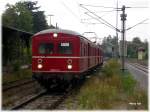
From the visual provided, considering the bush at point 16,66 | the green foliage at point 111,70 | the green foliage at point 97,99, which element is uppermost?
the bush at point 16,66

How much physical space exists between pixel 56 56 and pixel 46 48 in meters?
0.59

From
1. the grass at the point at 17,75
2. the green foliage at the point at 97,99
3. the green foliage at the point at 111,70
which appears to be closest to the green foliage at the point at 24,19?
the grass at the point at 17,75

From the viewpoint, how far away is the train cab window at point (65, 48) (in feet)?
60.8

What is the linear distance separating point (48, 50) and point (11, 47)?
10147 millimetres

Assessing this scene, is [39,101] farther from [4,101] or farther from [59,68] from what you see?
[59,68]

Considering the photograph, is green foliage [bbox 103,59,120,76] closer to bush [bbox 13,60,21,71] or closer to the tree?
bush [bbox 13,60,21,71]

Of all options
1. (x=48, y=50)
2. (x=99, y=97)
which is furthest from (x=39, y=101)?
(x=48, y=50)

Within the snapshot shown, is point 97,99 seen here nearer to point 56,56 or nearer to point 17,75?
point 56,56

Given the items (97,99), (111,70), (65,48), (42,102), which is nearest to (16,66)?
(111,70)

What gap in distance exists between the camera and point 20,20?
2299 inches

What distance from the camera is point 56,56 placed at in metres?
18.5

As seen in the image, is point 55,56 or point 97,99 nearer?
point 97,99

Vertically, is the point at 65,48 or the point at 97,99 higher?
the point at 65,48

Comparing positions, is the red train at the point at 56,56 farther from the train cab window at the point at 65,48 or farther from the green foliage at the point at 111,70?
the green foliage at the point at 111,70
